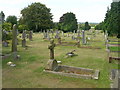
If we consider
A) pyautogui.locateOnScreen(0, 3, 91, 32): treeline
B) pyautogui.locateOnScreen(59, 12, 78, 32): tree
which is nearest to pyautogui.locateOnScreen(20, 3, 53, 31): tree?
pyautogui.locateOnScreen(0, 3, 91, 32): treeline

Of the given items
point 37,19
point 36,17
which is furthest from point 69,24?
point 36,17

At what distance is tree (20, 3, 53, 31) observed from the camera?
180 feet

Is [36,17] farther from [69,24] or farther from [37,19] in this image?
[69,24]

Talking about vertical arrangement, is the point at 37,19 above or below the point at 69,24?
above

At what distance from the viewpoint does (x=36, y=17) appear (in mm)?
55188

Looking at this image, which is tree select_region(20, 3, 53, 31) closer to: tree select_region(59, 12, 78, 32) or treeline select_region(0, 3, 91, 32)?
treeline select_region(0, 3, 91, 32)

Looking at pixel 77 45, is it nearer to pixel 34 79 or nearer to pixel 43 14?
pixel 34 79

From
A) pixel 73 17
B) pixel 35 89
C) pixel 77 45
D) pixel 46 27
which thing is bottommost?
pixel 35 89

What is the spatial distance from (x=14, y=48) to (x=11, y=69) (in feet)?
13.7

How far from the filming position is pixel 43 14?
185 feet

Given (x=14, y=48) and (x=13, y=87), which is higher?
(x=14, y=48)

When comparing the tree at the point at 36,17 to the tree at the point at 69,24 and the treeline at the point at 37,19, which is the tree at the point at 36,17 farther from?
the tree at the point at 69,24

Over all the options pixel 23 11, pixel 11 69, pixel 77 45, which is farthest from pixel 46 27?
pixel 11 69

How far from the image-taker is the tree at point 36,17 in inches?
2163
